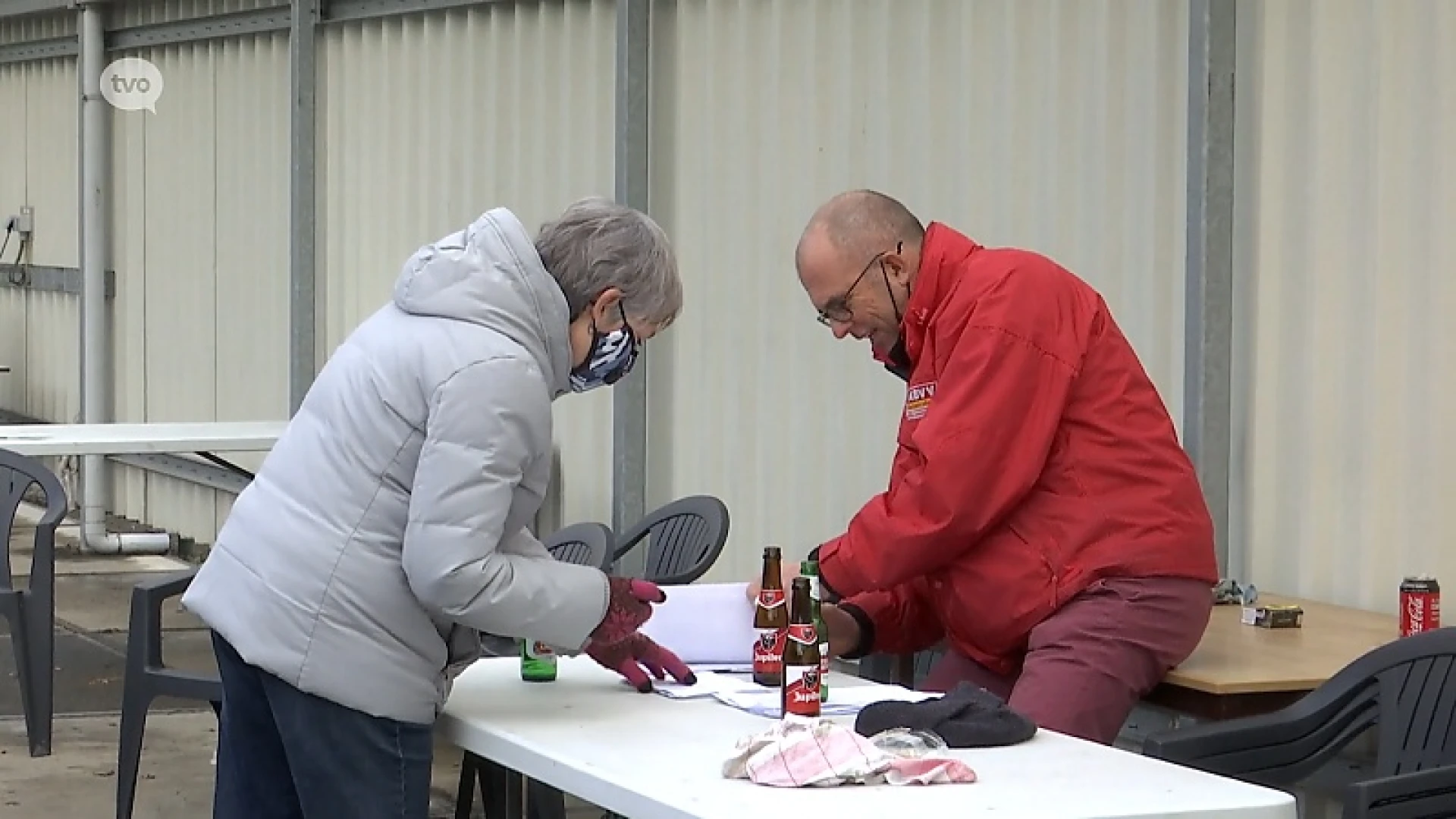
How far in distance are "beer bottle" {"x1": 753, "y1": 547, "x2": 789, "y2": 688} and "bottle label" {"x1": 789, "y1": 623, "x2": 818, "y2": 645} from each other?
23cm

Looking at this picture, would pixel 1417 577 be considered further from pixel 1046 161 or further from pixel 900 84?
pixel 900 84

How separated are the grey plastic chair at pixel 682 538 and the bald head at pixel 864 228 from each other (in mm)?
1727

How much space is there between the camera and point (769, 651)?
384cm

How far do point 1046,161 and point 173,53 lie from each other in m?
7.06

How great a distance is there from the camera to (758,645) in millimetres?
3871

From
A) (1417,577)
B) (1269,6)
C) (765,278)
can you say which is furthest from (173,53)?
(1417,577)

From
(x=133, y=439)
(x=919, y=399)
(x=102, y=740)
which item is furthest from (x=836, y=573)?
(x=133, y=439)

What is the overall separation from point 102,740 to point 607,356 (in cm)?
430

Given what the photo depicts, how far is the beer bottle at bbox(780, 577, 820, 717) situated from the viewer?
11.2 feet

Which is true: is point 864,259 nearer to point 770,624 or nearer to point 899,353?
point 899,353

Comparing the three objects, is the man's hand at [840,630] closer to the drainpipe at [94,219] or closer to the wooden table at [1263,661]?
the wooden table at [1263,661]

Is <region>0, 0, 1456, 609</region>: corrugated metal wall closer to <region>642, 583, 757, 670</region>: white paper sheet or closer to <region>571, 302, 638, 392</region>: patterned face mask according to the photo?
<region>642, 583, 757, 670</region>: white paper sheet

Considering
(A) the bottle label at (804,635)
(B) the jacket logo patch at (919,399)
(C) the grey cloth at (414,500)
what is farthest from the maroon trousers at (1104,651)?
(C) the grey cloth at (414,500)

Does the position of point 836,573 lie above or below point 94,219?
below
